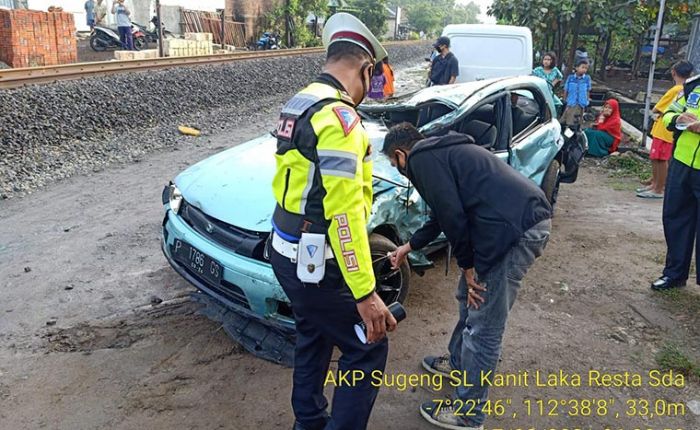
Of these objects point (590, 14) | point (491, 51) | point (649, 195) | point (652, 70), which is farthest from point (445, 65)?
point (590, 14)

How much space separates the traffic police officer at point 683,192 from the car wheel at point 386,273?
2.23 m

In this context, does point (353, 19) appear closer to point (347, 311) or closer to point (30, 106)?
point (347, 311)

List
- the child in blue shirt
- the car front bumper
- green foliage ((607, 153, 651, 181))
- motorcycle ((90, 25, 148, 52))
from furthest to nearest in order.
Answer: motorcycle ((90, 25, 148, 52)) → the child in blue shirt → green foliage ((607, 153, 651, 181)) → the car front bumper

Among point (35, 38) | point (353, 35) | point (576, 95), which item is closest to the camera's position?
point (353, 35)

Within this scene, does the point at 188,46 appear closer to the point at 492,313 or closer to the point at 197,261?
the point at 197,261

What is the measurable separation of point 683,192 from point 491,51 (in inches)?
246

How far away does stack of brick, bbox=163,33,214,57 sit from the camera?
19375mm

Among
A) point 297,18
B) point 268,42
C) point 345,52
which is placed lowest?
point 345,52

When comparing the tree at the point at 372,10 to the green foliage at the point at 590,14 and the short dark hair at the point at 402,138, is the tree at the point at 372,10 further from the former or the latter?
the short dark hair at the point at 402,138

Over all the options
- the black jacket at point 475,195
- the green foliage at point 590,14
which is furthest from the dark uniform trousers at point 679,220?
the green foliage at point 590,14

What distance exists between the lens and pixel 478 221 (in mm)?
2623

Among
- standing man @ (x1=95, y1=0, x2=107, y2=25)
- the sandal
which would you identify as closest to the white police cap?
the sandal

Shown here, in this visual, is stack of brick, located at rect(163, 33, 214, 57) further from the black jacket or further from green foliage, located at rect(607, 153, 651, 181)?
the black jacket

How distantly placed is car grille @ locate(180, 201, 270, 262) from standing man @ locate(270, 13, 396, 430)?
0.84m
